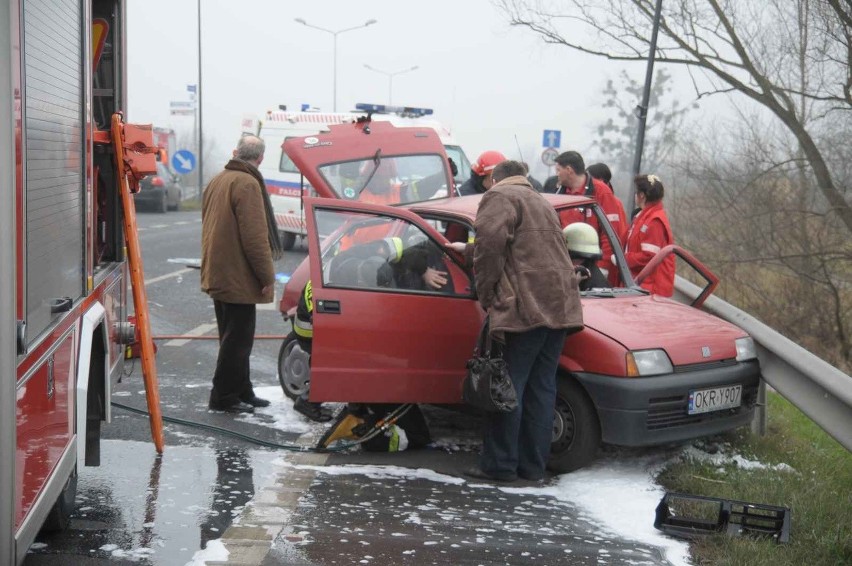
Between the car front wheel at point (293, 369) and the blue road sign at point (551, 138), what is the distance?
2263cm

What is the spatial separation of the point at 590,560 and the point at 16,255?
2.77m

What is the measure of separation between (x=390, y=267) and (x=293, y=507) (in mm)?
1824

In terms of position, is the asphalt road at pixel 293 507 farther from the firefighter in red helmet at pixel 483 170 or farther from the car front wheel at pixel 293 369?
the firefighter in red helmet at pixel 483 170

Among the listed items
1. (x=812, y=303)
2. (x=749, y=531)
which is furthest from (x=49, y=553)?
(x=812, y=303)

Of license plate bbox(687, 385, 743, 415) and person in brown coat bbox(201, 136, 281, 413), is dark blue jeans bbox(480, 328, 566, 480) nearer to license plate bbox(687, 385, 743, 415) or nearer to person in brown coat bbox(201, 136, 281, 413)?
license plate bbox(687, 385, 743, 415)

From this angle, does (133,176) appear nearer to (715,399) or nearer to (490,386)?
(490,386)

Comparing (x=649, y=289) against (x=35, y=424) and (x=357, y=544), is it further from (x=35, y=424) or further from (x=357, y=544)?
(x=35, y=424)

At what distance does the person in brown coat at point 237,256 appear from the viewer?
7309 millimetres

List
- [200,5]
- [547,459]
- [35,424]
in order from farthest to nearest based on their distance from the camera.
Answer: [200,5] → [547,459] → [35,424]

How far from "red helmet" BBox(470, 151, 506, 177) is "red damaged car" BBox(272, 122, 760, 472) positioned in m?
2.04

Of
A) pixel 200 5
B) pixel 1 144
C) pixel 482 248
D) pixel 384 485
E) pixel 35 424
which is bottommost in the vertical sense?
pixel 384 485

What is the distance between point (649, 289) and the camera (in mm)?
8102

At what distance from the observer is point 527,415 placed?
20.4 ft

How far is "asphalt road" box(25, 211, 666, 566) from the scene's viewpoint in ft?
15.3
